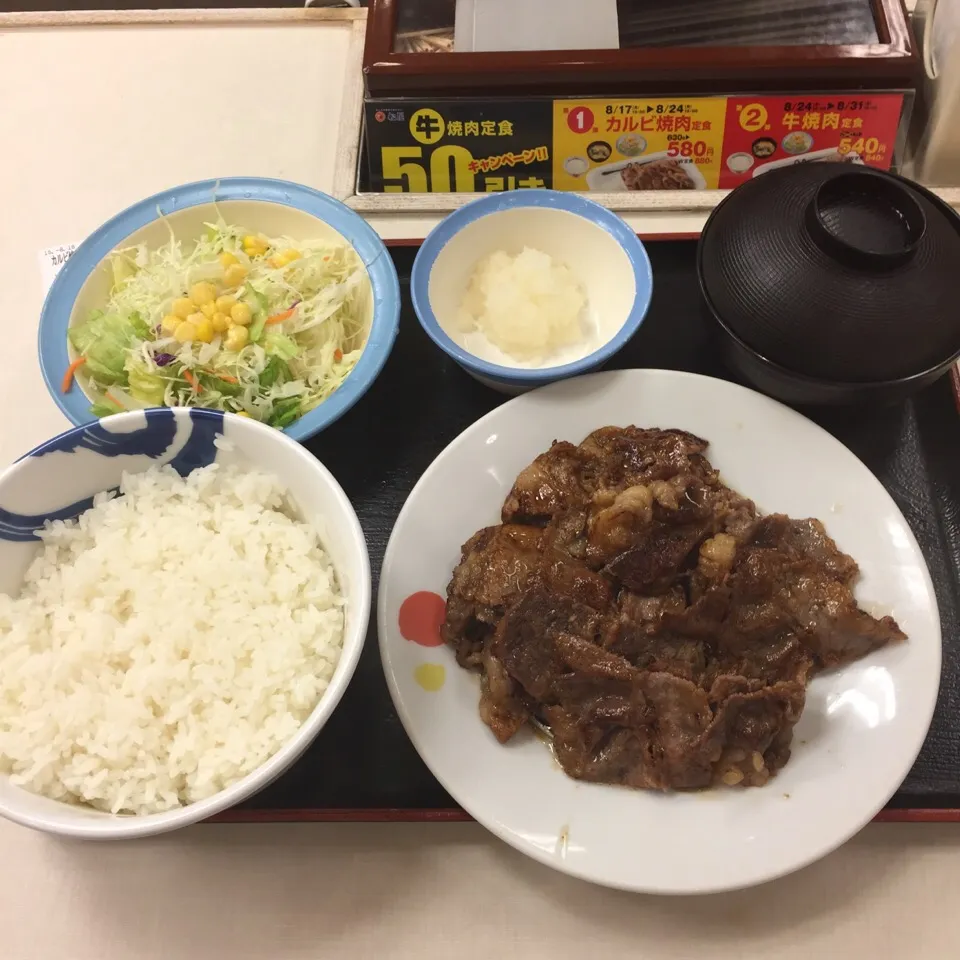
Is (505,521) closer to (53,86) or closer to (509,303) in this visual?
(509,303)

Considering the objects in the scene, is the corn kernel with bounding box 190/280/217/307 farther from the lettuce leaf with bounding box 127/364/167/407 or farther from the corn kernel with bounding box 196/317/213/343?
the lettuce leaf with bounding box 127/364/167/407

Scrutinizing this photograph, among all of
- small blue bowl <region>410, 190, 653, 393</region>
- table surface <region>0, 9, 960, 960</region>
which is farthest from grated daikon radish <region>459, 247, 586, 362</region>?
table surface <region>0, 9, 960, 960</region>

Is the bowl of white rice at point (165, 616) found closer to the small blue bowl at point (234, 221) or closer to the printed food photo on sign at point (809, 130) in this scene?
the small blue bowl at point (234, 221)

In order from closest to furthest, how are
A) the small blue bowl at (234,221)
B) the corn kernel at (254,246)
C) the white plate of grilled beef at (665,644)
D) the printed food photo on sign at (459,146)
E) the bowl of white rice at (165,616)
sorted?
the bowl of white rice at (165,616)
the white plate of grilled beef at (665,644)
the small blue bowl at (234,221)
the corn kernel at (254,246)
the printed food photo on sign at (459,146)

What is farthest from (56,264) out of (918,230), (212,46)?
(918,230)

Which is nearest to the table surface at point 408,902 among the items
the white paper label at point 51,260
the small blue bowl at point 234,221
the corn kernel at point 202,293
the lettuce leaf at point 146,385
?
the small blue bowl at point 234,221

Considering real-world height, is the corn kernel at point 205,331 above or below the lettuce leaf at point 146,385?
above

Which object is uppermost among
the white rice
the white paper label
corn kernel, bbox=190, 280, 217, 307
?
corn kernel, bbox=190, 280, 217, 307
